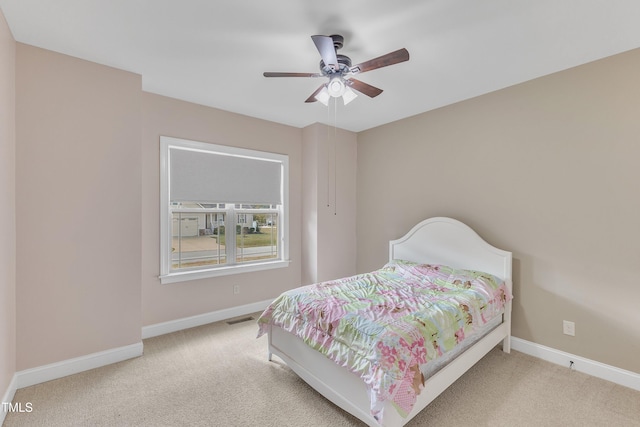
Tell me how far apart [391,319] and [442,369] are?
49 centimetres

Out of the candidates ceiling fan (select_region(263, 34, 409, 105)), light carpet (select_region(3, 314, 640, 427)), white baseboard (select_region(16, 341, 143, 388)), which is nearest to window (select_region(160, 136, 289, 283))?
white baseboard (select_region(16, 341, 143, 388))

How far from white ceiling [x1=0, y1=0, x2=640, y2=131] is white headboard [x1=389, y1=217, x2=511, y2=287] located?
145 centimetres

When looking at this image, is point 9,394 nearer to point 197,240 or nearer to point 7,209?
point 7,209

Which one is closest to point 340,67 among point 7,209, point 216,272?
point 7,209

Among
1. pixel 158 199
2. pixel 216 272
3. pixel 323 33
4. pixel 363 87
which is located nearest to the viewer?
pixel 323 33

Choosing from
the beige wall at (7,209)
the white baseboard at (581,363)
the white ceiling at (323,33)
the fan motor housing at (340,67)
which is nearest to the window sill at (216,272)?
the beige wall at (7,209)

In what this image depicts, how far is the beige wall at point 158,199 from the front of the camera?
3.06 metres

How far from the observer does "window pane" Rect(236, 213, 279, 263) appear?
3814mm

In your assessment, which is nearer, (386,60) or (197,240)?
(386,60)

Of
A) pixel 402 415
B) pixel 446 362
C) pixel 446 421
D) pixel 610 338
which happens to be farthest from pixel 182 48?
pixel 610 338

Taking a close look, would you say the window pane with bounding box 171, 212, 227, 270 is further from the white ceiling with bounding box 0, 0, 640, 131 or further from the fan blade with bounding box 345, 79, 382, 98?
the fan blade with bounding box 345, 79, 382, 98

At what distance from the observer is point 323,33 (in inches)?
80.1

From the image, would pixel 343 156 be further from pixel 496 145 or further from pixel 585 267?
pixel 585 267

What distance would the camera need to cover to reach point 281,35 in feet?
6.79
